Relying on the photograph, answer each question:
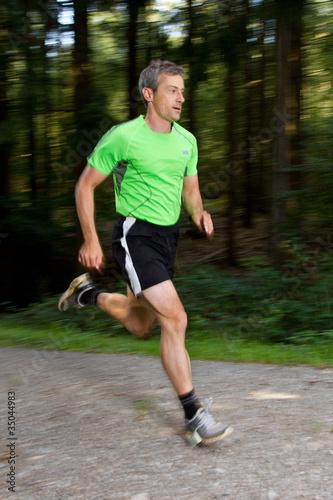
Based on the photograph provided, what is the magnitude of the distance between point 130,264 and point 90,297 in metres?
1.22

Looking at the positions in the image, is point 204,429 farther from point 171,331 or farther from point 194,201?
point 194,201

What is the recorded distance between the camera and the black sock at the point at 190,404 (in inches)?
135

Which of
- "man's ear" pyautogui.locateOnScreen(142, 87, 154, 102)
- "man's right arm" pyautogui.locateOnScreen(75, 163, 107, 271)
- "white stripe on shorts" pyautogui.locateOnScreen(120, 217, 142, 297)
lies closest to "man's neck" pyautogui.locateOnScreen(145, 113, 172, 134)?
"man's ear" pyautogui.locateOnScreen(142, 87, 154, 102)

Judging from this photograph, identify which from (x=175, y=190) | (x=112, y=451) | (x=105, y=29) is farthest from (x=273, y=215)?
(x=112, y=451)

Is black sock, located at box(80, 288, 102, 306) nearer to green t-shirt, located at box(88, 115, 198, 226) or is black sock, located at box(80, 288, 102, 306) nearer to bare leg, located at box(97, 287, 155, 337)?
bare leg, located at box(97, 287, 155, 337)

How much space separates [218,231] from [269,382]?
1286cm

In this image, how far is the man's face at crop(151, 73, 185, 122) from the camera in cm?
385

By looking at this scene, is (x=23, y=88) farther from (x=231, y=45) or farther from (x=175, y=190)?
(x=175, y=190)

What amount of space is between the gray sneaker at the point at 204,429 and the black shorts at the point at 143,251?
2.78 feet

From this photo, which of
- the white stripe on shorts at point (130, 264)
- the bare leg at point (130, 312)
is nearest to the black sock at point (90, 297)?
the bare leg at point (130, 312)

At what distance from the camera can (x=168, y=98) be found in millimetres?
3855

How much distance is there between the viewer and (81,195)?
3855mm

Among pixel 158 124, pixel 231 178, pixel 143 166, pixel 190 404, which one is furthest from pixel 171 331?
pixel 231 178

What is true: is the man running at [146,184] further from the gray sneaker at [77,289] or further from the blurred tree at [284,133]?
the blurred tree at [284,133]
